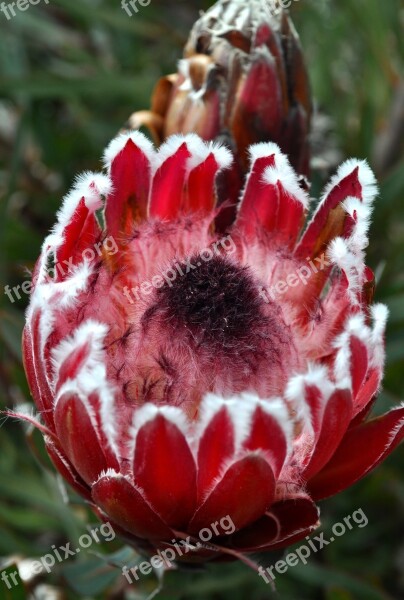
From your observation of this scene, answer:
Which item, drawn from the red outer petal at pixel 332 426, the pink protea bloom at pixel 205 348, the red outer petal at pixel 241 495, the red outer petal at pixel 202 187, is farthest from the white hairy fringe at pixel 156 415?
the red outer petal at pixel 202 187

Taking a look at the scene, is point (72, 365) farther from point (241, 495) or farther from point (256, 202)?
point (256, 202)

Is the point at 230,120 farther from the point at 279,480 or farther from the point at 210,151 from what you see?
the point at 279,480

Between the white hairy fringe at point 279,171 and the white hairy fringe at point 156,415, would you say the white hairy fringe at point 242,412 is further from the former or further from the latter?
the white hairy fringe at point 279,171

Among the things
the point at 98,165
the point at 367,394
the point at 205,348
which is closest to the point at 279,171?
the point at 205,348

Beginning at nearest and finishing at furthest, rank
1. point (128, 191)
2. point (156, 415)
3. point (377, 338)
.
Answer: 1. point (156, 415)
2. point (377, 338)
3. point (128, 191)

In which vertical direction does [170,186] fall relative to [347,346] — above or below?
above

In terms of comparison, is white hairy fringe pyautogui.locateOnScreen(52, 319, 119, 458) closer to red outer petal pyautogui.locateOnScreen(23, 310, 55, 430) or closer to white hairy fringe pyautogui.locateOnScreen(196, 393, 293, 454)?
red outer petal pyautogui.locateOnScreen(23, 310, 55, 430)

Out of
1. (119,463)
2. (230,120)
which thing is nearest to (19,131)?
(230,120)

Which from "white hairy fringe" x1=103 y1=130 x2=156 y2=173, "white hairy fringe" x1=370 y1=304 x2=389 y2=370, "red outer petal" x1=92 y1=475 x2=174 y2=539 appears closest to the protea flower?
"white hairy fringe" x1=103 y1=130 x2=156 y2=173
